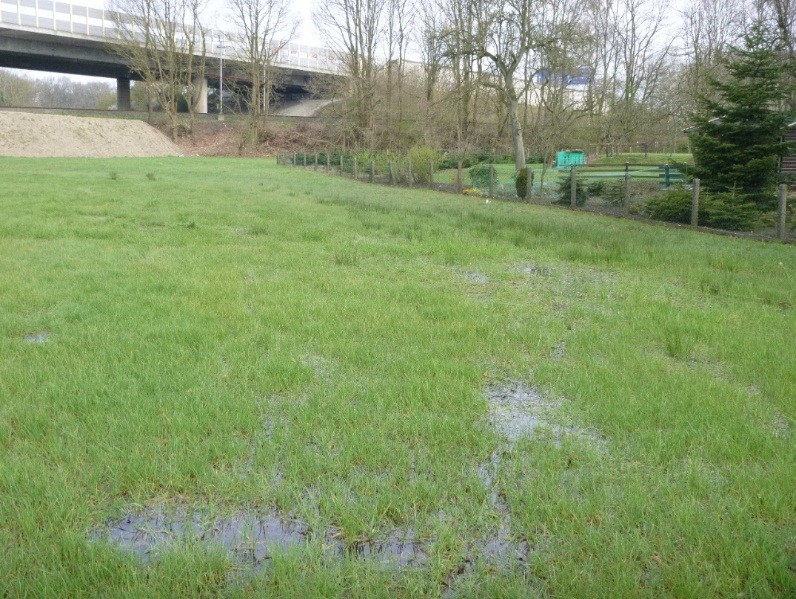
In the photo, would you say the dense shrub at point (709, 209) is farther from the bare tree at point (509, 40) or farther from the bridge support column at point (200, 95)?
the bridge support column at point (200, 95)

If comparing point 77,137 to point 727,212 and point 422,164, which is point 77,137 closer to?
point 422,164

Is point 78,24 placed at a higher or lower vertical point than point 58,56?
higher

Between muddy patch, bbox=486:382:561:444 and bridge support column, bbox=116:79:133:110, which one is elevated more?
bridge support column, bbox=116:79:133:110

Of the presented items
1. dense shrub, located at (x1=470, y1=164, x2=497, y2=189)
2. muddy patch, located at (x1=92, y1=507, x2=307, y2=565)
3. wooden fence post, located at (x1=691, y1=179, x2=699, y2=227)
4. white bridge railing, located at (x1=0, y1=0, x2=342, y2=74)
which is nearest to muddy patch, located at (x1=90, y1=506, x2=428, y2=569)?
muddy patch, located at (x1=92, y1=507, x2=307, y2=565)

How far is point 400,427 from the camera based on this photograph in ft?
14.2

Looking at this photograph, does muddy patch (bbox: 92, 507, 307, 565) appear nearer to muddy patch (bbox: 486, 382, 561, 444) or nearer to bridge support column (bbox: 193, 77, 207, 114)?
muddy patch (bbox: 486, 382, 561, 444)

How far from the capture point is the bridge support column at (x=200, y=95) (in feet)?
229

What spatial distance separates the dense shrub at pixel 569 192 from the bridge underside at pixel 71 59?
50.9 metres

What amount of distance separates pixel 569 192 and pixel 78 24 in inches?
2153

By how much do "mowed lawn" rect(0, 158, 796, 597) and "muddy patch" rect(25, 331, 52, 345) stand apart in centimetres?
6

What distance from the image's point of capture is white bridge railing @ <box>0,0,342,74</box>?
56.8 meters

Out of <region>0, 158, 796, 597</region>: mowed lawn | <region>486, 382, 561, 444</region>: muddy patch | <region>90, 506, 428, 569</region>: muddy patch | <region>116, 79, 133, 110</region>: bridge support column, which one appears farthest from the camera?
<region>116, 79, 133, 110</region>: bridge support column

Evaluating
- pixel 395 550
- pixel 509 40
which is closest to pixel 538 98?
pixel 509 40

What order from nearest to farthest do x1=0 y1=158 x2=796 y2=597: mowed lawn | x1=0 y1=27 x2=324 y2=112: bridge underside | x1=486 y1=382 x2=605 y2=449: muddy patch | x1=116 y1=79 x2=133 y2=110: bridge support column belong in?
x1=0 y1=158 x2=796 y2=597: mowed lawn
x1=486 y1=382 x2=605 y2=449: muddy patch
x1=0 y1=27 x2=324 y2=112: bridge underside
x1=116 y1=79 x2=133 y2=110: bridge support column
